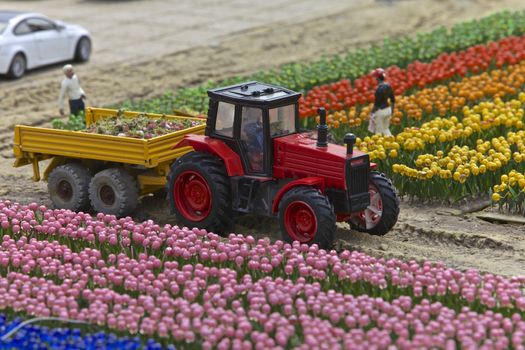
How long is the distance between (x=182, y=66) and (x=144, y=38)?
3.38 m

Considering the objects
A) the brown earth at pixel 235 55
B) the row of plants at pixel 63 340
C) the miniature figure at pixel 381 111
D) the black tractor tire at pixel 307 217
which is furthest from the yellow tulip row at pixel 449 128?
the row of plants at pixel 63 340

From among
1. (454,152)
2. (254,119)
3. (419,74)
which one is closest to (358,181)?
(254,119)

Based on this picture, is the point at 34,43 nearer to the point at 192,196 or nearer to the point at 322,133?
the point at 192,196

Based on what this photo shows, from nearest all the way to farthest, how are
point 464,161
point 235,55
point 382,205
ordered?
point 382,205 < point 464,161 < point 235,55

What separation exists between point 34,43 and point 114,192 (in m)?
10.4

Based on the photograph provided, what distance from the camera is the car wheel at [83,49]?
26.5m

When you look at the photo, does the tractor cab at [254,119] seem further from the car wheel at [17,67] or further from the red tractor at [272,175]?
the car wheel at [17,67]

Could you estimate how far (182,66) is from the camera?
26172 millimetres

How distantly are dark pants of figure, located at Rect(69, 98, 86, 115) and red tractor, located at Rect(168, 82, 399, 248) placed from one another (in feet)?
19.8

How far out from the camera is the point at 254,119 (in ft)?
47.3

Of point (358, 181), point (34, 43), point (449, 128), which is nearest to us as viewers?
point (358, 181)

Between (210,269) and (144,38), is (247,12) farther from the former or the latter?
(210,269)

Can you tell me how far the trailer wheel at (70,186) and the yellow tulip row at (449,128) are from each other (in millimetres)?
3888

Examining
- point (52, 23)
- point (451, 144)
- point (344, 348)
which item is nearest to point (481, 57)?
point (451, 144)
